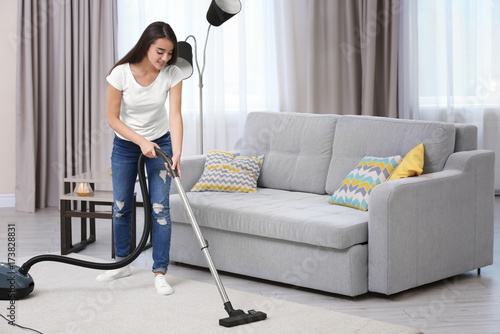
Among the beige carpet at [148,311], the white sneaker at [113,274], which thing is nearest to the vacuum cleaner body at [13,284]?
the beige carpet at [148,311]

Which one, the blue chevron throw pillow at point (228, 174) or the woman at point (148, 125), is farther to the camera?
the blue chevron throw pillow at point (228, 174)

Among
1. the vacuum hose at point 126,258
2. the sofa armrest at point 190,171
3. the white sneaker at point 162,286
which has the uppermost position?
the sofa armrest at point 190,171

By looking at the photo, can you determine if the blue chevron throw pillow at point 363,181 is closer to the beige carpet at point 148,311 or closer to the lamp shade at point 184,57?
the beige carpet at point 148,311

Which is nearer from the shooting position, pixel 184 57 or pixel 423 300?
pixel 423 300

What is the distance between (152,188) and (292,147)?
3.38ft

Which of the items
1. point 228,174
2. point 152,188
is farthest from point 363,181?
point 152,188

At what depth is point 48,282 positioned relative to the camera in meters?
3.53

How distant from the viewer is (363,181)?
3.60 m

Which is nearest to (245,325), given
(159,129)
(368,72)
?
(159,129)

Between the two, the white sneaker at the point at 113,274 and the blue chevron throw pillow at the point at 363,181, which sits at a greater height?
the blue chevron throw pillow at the point at 363,181

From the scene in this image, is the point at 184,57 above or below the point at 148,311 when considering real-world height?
above

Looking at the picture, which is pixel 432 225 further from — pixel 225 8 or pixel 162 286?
pixel 225 8

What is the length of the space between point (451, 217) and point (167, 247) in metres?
1.33

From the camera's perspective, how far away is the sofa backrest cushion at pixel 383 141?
11.8ft
